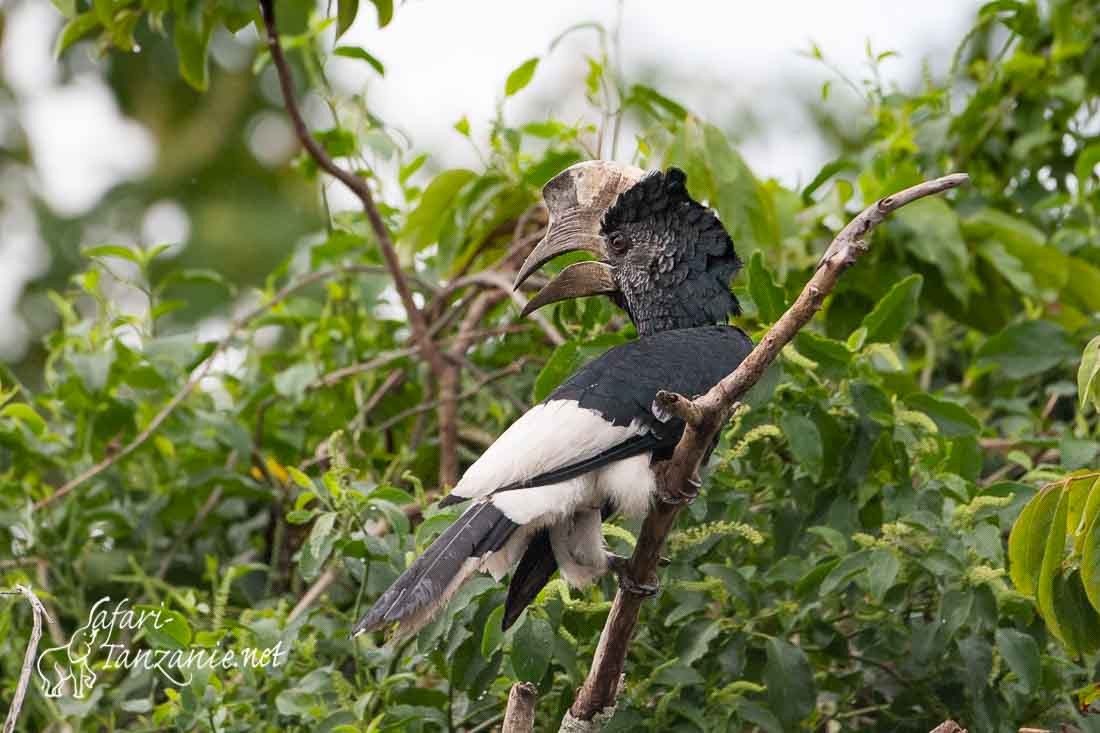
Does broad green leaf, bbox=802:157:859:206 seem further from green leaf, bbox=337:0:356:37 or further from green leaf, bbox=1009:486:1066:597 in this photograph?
green leaf, bbox=1009:486:1066:597

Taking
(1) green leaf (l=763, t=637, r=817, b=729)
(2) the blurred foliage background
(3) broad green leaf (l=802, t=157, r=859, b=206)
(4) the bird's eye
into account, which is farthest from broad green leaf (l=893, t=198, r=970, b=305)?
(1) green leaf (l=763, t=637, r=817, b=729)

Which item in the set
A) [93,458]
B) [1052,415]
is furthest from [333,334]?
[1052,415]

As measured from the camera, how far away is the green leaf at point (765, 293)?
2.31m

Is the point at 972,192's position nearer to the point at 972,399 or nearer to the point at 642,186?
the point at 972,399

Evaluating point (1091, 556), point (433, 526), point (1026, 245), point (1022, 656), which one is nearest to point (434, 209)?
point (433, 526)

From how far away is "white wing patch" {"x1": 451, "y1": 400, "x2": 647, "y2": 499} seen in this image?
1.84 metres

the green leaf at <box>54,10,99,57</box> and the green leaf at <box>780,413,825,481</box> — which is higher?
the green leaf at <box>54,10,99,57</box>

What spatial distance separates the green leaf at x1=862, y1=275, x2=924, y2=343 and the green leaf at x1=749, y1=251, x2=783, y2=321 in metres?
0.14

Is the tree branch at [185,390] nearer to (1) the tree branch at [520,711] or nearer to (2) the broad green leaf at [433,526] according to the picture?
(2) the broad green leaf at [433,526]

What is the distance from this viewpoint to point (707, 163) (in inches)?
109

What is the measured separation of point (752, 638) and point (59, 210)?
13.2ft

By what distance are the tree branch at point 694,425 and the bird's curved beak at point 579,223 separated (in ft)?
1.25

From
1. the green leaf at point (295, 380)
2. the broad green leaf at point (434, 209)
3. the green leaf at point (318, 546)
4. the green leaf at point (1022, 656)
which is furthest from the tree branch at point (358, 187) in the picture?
the green leaf at point (1022, 656)

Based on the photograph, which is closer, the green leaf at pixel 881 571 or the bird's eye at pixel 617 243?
the green leaf at pixel 881 571
